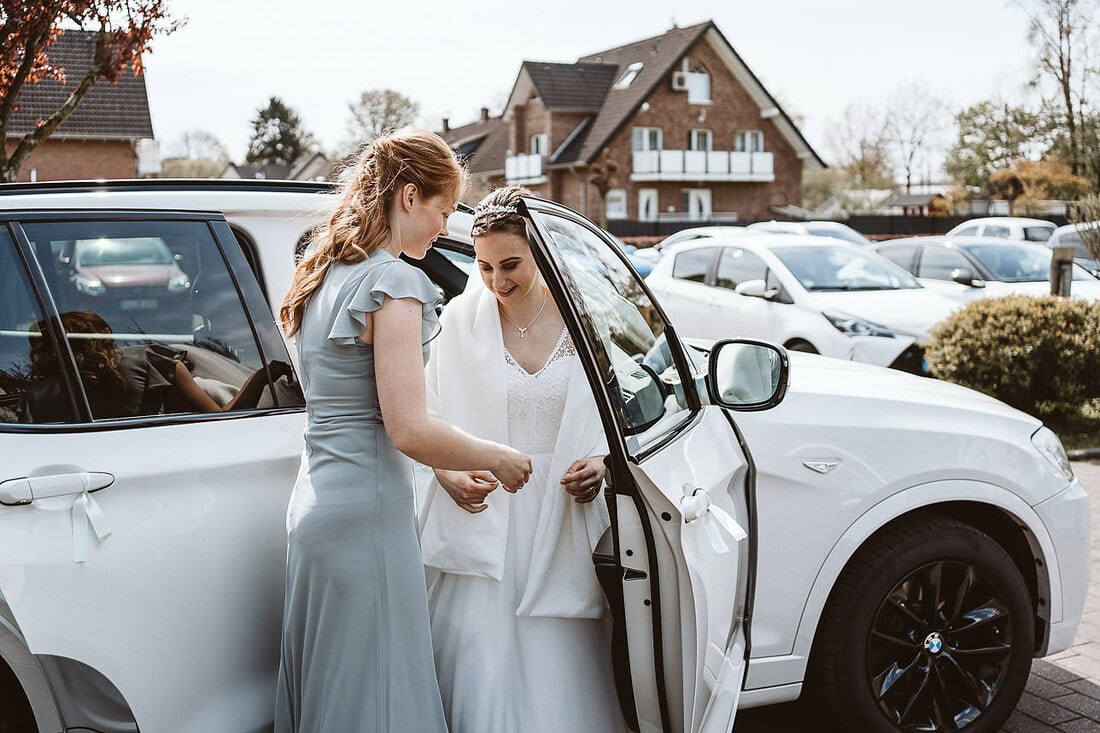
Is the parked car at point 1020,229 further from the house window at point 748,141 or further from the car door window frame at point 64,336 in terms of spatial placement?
the car door window frame at point 64,336

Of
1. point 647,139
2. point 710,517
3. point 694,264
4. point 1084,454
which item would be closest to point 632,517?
point 710,517

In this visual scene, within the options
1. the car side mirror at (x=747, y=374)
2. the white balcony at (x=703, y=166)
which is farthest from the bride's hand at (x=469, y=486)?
the white balcony at (x=703, y=166)

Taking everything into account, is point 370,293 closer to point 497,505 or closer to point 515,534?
point 497,505

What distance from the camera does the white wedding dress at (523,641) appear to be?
9.34 ft

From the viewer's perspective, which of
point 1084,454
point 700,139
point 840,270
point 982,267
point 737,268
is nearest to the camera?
point 1084,454

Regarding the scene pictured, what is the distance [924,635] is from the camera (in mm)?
3451

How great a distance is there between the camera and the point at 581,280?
2.72m

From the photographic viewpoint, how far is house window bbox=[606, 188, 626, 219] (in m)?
47.0

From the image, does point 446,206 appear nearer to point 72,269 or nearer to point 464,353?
point 464,353

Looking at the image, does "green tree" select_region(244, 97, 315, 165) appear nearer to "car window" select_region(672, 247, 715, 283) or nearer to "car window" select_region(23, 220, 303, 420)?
"car window" select_region(672, 247, 715, 283)

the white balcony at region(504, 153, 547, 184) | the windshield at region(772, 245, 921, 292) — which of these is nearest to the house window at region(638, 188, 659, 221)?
the white balcony at region(504, 153, 547, 184)

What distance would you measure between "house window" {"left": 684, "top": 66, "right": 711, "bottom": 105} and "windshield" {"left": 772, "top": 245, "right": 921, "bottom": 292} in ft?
123

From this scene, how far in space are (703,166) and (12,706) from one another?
4650 centimetres

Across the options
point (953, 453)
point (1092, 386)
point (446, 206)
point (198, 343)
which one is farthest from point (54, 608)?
point (1092, 386)
